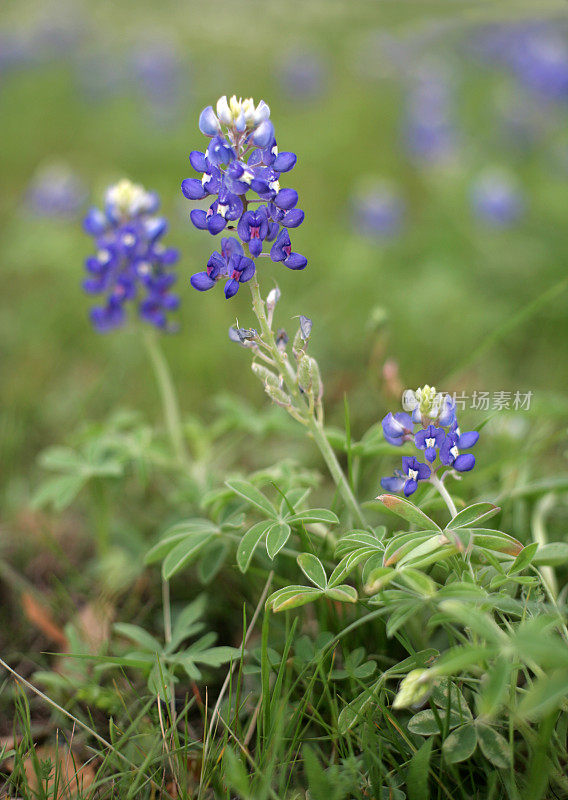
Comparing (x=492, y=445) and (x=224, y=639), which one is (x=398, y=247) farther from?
(x=224, y=639)

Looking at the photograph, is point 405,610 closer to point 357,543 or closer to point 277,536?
point 357,543

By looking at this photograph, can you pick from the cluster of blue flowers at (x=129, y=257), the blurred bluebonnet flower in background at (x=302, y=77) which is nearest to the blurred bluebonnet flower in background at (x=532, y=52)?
the blurred bluebonnet flower in background at (x=302, y=77)

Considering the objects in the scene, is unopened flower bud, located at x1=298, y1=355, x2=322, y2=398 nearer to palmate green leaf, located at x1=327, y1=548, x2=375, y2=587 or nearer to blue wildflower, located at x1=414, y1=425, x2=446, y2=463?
blue wildflower, located at x1=414, y1=425, x2=446, y2=463

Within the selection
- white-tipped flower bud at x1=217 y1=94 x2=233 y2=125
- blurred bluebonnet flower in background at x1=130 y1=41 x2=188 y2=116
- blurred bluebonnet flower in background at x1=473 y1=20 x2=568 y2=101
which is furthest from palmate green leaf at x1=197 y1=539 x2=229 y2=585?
blurred bluebonnet flower in background at x1=130 y1=41 x2=188 y2=116

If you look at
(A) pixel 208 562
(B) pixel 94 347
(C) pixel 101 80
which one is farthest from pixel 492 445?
(C) pixel 101 80

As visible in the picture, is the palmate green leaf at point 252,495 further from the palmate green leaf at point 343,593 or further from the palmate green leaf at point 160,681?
the palmate green leaf at point 160,681

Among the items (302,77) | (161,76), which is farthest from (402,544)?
(161,76)
